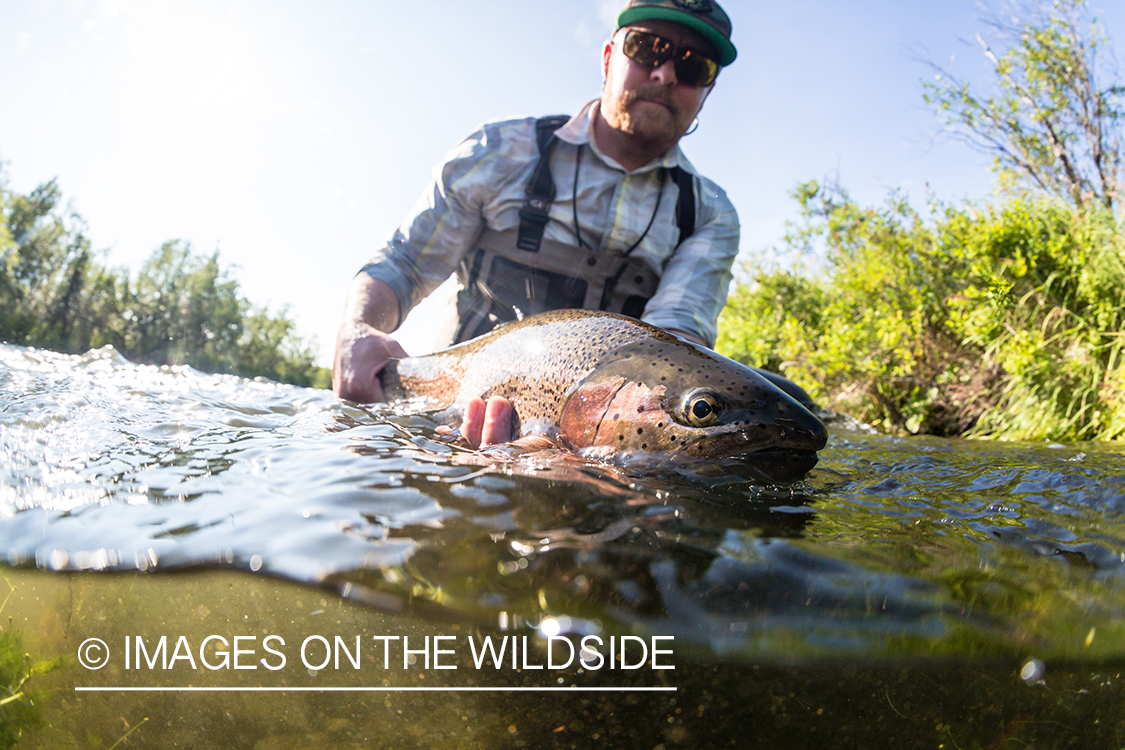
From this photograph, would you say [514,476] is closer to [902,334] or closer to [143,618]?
[143,618]

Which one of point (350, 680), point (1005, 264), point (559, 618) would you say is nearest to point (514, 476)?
point (559, 618)

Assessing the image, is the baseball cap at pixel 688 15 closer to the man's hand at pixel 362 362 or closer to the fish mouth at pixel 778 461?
the man's hand at pixel 362 362

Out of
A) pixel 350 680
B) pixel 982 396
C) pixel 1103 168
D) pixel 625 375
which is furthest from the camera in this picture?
pixel 1103 168

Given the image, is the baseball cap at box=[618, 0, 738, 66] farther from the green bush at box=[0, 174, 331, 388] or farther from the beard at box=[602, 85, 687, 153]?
the green bush at box=[0, 174, 331, 388]

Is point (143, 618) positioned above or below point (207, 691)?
above

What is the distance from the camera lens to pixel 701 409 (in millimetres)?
1921

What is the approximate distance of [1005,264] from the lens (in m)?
7.70

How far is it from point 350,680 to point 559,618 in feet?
1.77

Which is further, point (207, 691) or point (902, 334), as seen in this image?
point (902, 334)

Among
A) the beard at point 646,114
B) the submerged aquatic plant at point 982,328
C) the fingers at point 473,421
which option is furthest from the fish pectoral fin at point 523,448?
the submerged aquatic plant at point 982,328

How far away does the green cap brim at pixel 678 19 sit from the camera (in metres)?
4.62

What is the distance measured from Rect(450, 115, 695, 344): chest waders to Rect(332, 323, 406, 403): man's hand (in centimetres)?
139

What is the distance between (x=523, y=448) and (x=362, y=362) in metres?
1.66

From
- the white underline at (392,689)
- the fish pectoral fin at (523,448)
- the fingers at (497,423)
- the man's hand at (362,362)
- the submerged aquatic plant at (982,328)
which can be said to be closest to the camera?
the white underline at (392,689)
